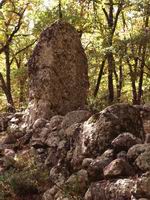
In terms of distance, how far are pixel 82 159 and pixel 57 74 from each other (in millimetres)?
4569

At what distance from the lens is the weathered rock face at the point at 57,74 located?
11.8m

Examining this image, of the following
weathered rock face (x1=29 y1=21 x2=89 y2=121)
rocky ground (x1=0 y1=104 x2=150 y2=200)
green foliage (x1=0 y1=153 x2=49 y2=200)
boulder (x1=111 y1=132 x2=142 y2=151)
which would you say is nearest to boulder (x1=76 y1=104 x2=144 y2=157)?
rocky ground (x1=0 y1=104 x2=150 y2=200)

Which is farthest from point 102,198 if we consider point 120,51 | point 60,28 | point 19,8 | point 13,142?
point 19,8

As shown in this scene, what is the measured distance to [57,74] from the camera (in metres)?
12.1

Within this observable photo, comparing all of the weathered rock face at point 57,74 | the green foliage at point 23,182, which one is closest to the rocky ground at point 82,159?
the green foliage at point 23,182

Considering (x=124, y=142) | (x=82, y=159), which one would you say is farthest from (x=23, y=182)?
(x=124, y=142)

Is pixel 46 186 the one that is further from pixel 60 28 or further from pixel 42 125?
pixel 60 28

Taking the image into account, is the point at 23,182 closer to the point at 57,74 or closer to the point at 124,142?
the point at 124,142

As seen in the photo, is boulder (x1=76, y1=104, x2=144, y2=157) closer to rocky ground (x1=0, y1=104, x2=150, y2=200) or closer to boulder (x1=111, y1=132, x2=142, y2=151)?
rocky ground (x1=0, y1=104, x2=150, y2=200)

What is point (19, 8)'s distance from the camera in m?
23.7

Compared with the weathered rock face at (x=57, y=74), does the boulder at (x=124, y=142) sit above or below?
below

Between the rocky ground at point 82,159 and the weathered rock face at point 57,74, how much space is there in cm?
99

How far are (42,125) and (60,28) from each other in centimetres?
350

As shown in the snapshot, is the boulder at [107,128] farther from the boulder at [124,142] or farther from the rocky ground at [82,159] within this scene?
the boulder at [124,142]
